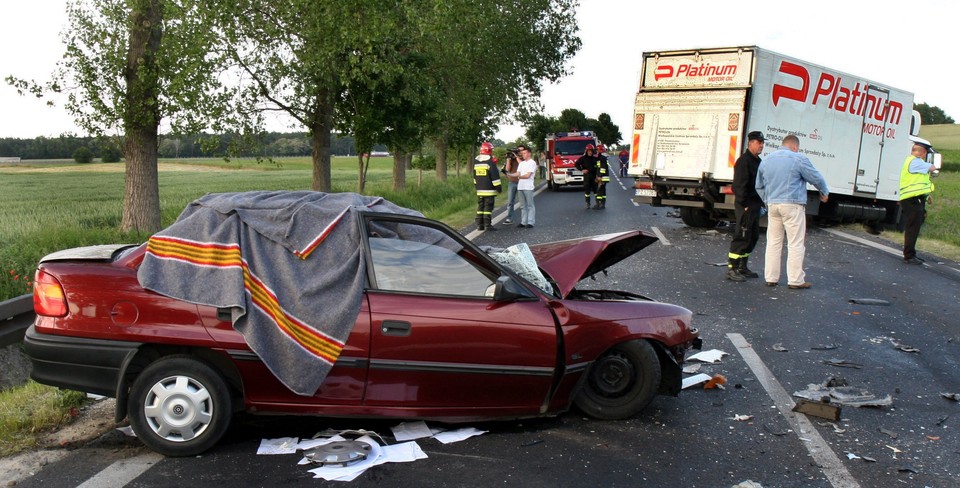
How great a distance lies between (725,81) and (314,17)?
8.34 m

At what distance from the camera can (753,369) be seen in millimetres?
6098

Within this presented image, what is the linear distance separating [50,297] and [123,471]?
1013 millimetres

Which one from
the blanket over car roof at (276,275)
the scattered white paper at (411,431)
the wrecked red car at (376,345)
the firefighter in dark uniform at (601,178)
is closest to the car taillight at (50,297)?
the wrecked red car at (376,345)

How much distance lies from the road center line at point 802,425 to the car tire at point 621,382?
2.95 feet

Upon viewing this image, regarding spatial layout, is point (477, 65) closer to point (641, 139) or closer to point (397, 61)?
point (397, 61)

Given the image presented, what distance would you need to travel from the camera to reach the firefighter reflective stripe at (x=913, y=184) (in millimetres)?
11797

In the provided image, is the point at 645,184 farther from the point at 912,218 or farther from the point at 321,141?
the point at 321,141

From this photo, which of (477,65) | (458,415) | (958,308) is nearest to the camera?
(458,415)

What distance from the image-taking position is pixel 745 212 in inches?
410

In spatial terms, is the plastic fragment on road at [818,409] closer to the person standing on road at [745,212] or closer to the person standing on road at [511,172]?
the person standing on road at [745,212]

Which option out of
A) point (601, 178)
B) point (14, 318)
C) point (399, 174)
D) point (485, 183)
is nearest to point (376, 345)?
point (14, 318)

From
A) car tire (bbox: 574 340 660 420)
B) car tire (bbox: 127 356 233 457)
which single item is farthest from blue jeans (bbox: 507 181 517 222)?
car tire (bbox: 127 356 233 457)

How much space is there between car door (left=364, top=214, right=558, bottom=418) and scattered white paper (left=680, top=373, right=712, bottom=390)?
1491 millimetres

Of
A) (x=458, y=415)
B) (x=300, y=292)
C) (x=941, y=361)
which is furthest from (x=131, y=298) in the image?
(x=941, y=361)
